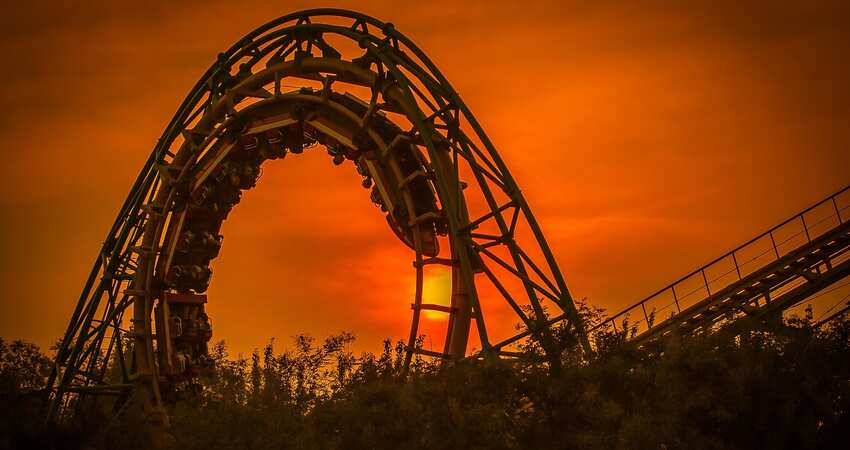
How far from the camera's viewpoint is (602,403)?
2284 centimetres

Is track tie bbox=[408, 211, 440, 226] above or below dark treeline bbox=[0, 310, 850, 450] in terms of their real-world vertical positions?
above

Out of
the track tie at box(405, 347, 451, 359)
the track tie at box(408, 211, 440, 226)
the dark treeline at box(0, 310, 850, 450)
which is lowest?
the dark treeline at box(0, 310, 850, 450)

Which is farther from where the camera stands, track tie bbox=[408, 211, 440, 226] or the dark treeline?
track tie bbox=[408, 211, 440, 226]

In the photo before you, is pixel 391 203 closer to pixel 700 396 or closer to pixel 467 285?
pixel 467 285

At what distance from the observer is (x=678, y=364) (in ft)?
77.7

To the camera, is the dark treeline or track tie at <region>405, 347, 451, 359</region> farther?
track tie at <region>405, 347, 451, 359</region>

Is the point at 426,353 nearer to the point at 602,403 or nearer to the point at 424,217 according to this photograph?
the point at 424,217

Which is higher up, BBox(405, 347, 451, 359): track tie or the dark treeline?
BBox(405, 347, 451, 359): track tie

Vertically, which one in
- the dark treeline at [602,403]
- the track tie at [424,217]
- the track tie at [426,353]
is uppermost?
the track tie at [424,217]

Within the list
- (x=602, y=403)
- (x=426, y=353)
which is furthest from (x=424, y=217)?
(x=602, y=403)

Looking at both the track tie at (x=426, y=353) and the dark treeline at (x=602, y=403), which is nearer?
the dark treeline at (x=602, y=403)

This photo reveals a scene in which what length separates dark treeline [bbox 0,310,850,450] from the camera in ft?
75.4

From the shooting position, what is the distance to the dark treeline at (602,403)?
23.0 metres

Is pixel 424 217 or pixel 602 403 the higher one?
pixel 424 217
